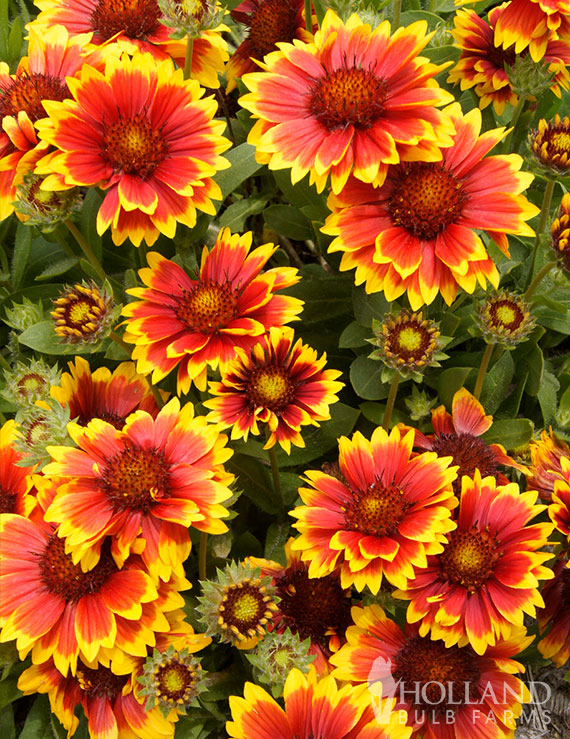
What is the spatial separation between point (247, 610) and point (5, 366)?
2.88 feet

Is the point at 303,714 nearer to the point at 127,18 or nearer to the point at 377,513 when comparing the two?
the point at 377,513

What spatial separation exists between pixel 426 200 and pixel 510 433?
1.98 feet

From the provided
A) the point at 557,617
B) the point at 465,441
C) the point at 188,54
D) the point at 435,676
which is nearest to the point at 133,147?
the point at 188,54

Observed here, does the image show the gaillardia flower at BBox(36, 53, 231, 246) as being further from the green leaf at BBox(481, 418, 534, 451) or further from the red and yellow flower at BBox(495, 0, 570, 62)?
the green leaf at BBox(481, 418, 534, 451)

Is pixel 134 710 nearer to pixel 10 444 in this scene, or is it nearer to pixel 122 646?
pixel 122 646

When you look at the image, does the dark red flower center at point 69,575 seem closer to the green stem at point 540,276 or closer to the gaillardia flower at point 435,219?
the gaillardia flower at point 435,219

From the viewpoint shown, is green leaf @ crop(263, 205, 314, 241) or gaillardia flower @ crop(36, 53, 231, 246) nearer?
gaillardia flower @ crop(36, 53, 231, 246)

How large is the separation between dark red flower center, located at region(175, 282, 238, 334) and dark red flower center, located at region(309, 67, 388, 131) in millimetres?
377

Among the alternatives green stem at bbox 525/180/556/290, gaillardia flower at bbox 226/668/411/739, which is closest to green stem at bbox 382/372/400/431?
green stem at bbox 525/180/556/290

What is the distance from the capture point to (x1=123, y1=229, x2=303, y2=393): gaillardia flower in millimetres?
1435

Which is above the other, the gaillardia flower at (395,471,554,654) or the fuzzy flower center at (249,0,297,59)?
the fuzzy flower center at (249,0,297,59)

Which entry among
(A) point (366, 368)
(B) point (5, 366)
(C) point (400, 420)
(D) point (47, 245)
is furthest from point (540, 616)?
(D) point (47, 245)

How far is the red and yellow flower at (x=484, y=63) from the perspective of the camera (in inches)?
68.9

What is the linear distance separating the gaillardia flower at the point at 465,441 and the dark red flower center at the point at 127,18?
1.06 meters
